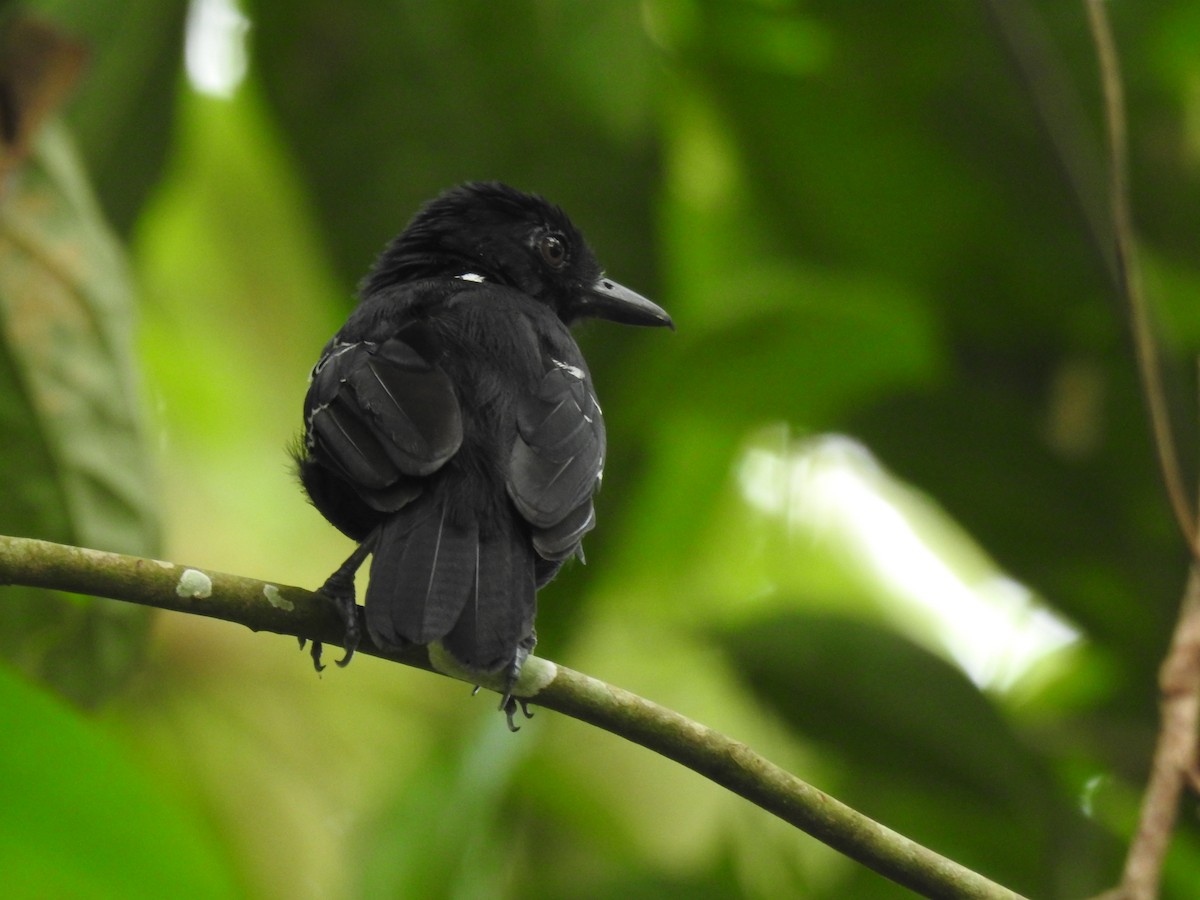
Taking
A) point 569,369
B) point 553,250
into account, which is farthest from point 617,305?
point 569,369

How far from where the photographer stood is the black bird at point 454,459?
2172mm

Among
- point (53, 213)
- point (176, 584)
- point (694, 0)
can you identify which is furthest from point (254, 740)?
point (694, 0)

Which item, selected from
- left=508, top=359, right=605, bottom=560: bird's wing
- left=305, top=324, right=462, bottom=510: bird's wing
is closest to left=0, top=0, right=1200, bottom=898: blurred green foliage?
left=305, top=324, right=462, bottom=510: bird's wing

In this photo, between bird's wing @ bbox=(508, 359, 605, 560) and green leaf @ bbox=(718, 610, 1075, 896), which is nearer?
bird's wing @ bbox=(508, 359, 605, 560)

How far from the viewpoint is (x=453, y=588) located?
2.20m

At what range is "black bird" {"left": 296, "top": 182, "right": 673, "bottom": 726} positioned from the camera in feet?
7.13

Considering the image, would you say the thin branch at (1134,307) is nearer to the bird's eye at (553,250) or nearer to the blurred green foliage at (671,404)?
the blurred green foliage at (671,404)

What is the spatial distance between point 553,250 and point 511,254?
110mm

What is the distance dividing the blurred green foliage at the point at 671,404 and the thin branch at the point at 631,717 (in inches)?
42.0

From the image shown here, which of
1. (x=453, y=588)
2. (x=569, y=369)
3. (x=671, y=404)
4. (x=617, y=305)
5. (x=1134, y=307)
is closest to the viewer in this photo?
(x=453, y=588)

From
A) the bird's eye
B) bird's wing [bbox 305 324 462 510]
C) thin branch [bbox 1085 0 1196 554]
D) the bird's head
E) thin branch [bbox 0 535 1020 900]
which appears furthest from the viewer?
the bird's eye

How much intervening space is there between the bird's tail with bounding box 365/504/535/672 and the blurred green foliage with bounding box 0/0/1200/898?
0.69 meters

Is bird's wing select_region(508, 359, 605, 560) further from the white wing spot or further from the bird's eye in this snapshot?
the bird's eye

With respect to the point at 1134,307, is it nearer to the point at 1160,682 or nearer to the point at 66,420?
the point at 1160,682
